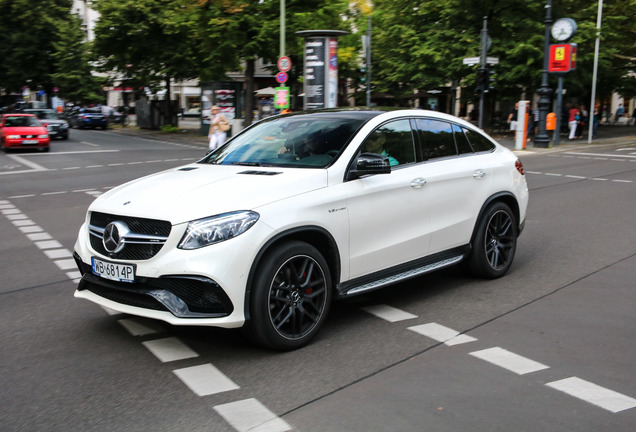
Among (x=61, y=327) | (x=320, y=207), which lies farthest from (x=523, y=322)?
(x=61, y=327)

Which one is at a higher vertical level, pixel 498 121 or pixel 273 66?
pixel 273 66

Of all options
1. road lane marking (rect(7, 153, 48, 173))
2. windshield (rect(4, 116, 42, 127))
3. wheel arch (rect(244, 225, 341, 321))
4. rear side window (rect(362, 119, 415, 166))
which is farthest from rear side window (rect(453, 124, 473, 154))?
windshield (rect(4, 116, 42, 127))

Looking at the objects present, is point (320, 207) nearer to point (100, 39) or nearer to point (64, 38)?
point (100, 39)

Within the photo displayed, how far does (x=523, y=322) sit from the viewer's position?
5.25 m

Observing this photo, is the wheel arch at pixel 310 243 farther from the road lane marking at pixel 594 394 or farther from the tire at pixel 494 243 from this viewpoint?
the tire at pixel 494 243

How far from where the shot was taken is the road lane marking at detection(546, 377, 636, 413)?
12.2 ft

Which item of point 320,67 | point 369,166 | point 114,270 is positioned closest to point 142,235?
point 114,270

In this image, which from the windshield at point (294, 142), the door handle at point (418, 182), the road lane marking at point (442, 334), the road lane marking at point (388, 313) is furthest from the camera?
the door handle at point (418, 182)

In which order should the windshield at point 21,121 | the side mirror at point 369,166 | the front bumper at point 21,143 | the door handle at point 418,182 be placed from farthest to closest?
the windshield at point 21,121
the front bumper at point 21,143
the door handle at point 418,182
the side mirror at point 369,166

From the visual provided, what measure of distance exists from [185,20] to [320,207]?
31352mm

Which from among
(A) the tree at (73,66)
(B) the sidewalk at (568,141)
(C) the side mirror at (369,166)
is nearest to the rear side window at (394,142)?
(C) the side mirror at (369,166)

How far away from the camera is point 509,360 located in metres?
4.43

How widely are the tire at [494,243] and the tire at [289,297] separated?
2.10 metres

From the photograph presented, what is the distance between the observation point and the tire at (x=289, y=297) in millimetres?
4344
